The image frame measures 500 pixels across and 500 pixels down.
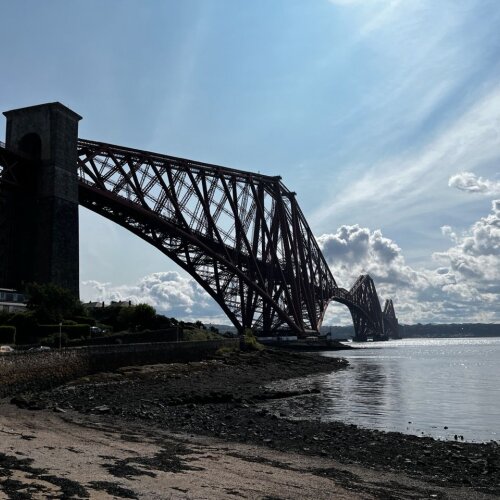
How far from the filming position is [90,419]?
20.5 metres

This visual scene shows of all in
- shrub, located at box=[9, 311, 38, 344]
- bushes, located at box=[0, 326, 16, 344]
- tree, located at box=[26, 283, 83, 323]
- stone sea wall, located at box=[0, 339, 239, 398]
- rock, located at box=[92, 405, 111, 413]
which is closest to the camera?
rock, located at box=[92, 405, 111, 413]

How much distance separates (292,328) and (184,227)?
41.7 metres

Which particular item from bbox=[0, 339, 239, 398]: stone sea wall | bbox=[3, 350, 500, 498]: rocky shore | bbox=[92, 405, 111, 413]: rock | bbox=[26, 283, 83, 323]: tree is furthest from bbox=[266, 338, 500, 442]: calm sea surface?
bbox=[26, 283, 83, 323]: tree

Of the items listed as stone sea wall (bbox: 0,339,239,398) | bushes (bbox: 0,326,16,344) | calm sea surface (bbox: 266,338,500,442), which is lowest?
calm sea surface (bbox: 266,338,500,442)

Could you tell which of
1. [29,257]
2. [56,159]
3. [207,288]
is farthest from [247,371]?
[207,288]

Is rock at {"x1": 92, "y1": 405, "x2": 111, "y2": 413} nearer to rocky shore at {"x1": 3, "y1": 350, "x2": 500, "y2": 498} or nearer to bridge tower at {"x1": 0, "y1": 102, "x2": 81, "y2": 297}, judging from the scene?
rocky shore at {"x1": 3, "y1": 350, "x2": 500, "y2": 498}

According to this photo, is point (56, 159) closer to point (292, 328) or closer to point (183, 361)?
point (183, 361)

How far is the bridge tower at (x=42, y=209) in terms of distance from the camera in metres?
51.3

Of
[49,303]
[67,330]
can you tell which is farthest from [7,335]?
[49,303]

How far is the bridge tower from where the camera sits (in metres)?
51.3

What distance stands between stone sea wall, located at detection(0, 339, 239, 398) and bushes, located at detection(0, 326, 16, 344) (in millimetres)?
7464

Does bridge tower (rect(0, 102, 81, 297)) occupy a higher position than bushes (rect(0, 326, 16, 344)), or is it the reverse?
bridge tower (rect(0, 102, 81, 297))

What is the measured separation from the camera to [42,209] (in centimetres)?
5178

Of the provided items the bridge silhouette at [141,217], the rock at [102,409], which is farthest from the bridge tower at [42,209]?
the rock at [102,409]
